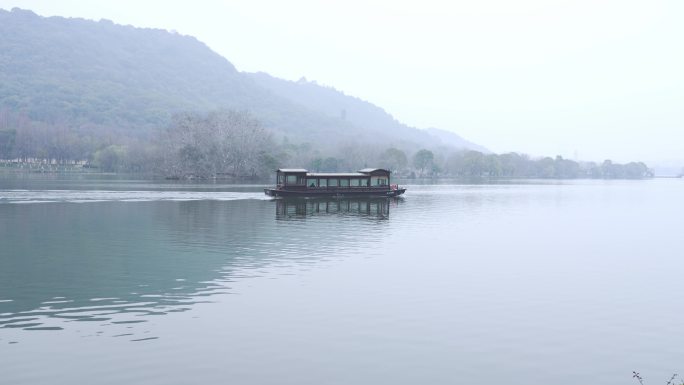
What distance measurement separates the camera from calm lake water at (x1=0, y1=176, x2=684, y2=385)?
15.9 metres

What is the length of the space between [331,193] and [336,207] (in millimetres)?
13693

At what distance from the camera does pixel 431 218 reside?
59219 millimetres

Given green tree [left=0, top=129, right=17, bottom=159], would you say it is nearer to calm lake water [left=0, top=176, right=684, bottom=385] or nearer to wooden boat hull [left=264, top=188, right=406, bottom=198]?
wooden boat hull [left=264, top=188, right=406, bottom=198]

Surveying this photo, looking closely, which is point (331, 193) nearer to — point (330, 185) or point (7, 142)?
point (330, 185)

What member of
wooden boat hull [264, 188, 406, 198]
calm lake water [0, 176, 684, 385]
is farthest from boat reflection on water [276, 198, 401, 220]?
calm lake water [0, 176, 684, 385]

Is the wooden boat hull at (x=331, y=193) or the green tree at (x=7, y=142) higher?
the green tree at (x=7, y=142)

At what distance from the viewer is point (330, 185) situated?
88.9 m

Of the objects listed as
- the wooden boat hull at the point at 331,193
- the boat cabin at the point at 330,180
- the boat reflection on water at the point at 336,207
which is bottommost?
the boat reflection on water at the point at 336,207

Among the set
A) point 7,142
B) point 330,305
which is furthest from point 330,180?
point 7,142

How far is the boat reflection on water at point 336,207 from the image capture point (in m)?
61.4

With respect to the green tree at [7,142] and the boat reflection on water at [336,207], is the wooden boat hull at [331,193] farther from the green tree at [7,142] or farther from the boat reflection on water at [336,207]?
the green tree at [7,142]

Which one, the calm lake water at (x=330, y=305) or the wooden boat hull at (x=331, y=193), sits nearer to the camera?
the calm lake water at (x=330, y=305)

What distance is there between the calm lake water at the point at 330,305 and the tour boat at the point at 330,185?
37464 millimetres

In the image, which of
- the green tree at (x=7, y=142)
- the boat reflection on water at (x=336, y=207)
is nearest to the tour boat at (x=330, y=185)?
the boat reflection on water at (x=336, y=207)
